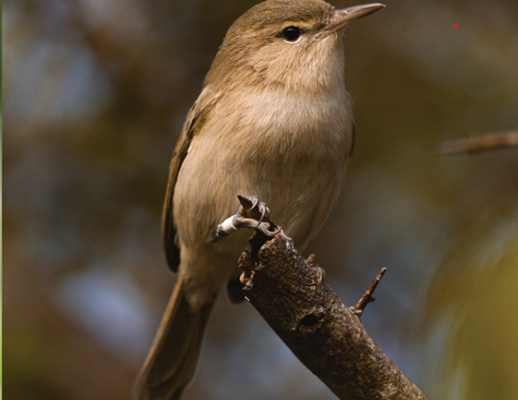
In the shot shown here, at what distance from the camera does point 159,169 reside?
230 cm

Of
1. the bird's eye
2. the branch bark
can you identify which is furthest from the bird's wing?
the branch bark

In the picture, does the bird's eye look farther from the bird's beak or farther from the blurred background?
the blurred background

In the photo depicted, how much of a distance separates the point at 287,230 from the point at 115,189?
3.00 feet

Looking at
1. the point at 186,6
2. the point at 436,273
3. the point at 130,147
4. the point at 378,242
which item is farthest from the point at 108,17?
the point at 436,273

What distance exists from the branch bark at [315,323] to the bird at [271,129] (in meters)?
0.37

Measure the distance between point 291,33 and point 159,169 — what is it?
94cm

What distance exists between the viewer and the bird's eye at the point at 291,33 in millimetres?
1562

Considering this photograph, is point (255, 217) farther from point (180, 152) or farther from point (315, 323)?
point (180, 152)

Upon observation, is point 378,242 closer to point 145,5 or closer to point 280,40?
point 280,40

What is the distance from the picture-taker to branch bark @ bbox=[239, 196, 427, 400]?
1123 millimetres

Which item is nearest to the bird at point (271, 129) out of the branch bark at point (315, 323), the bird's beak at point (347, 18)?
the bird's beak at point (347, 18)

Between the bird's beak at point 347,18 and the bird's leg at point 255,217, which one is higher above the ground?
the bird's beak at point 347,18

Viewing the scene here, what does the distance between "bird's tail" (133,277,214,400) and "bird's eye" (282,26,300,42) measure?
0.89 m

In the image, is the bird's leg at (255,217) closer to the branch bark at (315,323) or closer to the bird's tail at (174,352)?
the branch bark at (315,323)
